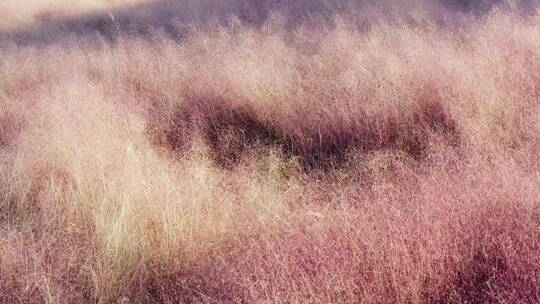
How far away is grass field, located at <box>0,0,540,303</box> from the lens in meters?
2.22

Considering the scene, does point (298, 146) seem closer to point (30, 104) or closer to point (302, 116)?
point (302, 116)

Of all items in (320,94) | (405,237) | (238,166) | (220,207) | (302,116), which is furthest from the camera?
(320,94)

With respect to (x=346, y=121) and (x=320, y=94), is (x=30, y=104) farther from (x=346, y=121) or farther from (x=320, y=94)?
(x=346, y=121)

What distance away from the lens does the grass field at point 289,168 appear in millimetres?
2223

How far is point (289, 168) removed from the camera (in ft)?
12.4

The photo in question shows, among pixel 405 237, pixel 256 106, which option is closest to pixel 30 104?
pixel 256 106

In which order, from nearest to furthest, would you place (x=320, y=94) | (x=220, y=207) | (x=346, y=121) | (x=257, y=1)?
(x=220, y=207), (x=346, y=121), (x=320, y=94), (x=257, y=1)

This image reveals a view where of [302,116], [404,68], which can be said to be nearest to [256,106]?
[302,116]

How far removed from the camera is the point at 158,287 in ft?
8.75

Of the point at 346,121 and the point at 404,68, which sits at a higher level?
the point at 404,68

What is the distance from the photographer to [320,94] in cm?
469

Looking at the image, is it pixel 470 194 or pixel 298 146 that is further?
pixel 298 146

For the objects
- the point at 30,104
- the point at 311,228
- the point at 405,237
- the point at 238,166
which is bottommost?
the point at 30,104

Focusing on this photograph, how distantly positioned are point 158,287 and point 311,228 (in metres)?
0.89
